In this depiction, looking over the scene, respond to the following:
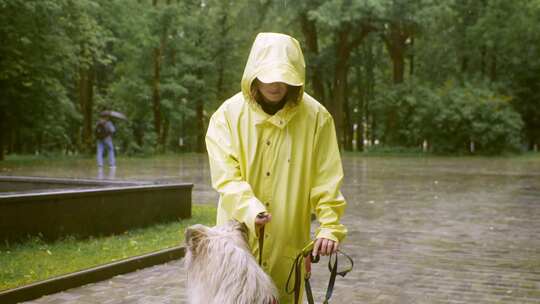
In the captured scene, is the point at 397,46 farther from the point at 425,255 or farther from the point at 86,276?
the point at 86,276

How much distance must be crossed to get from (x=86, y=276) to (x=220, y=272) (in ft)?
16.1

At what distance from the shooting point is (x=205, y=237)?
2826mm

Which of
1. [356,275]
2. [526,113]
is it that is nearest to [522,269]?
[356,275]

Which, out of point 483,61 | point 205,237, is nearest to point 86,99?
point 483,61

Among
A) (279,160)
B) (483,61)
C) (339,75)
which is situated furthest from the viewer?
(483,61)

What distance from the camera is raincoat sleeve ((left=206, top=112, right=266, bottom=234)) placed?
3.11 metres

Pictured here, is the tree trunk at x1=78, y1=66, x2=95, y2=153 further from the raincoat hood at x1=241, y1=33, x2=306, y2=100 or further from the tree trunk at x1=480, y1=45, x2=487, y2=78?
the raincoat hood at x1=241, y1=33, x2=306, y2=100

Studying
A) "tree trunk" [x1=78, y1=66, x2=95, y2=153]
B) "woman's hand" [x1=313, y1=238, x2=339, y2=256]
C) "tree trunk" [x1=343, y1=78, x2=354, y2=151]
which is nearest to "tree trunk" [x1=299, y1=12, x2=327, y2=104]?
"tree trunk" [x1=343, y1=78, x2=354, y2=151]

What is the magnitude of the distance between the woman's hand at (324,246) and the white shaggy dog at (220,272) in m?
0.46

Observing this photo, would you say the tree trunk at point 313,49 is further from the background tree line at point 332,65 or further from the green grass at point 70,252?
the green grass at point 70,252

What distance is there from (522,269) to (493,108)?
107 ft

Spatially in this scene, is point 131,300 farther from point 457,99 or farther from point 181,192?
point 457,99

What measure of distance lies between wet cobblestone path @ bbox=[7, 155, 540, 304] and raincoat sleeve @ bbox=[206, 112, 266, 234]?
361cm

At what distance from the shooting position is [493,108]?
39281mm
